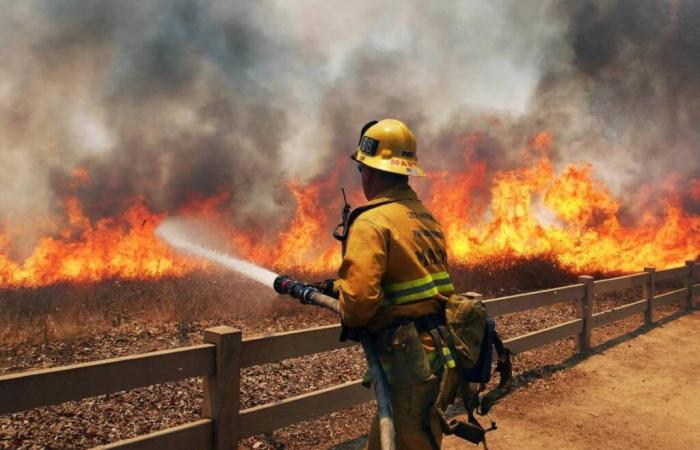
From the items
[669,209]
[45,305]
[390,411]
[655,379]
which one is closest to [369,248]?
[390,411]

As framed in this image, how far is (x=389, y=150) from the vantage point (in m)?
3.04

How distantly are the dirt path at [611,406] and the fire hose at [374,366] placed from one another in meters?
2.52

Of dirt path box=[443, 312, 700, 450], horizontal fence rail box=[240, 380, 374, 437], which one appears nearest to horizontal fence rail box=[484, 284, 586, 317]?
dirt path box=[443, 312, 700, 450]

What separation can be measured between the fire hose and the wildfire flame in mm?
12526

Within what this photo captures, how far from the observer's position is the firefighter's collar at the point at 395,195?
293 centimetres

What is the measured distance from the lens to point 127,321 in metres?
8.75

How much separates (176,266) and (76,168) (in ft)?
19.2

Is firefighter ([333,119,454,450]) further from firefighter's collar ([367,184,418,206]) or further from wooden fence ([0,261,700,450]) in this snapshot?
wooden fence ([0,261,700,450])

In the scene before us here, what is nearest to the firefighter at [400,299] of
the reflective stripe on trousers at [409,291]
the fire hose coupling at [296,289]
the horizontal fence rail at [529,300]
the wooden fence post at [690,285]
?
the reflective stripe on trousers at [409,291]

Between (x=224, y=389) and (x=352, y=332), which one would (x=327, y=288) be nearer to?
(x=352, y=332)

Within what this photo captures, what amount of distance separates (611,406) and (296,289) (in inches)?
198

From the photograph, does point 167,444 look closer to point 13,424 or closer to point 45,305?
point 13,424

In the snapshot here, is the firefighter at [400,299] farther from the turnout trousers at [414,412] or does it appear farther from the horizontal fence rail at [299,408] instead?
the horizontal fence rail at [299,408]

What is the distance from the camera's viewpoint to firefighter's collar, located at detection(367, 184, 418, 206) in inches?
116
